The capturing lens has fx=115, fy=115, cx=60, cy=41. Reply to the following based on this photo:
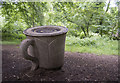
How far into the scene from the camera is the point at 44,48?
197cm

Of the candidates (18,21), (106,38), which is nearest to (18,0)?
(18,21)

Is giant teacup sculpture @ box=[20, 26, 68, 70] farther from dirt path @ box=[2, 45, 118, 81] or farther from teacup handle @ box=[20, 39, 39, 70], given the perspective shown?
dirt path @ box=[2, 45, 118, 81]

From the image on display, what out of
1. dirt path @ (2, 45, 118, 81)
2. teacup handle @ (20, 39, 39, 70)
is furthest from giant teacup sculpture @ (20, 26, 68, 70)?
dirt path @ (2, 45, 118, 81)

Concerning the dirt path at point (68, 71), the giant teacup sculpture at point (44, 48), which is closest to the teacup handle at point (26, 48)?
the giant teacup sculpture at point (44, 48)

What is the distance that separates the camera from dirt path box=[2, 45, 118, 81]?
1972 mm

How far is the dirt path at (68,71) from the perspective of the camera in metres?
1.97

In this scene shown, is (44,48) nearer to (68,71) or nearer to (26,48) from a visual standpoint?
(26,48)

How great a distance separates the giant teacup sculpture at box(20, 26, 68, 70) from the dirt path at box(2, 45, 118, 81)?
0.51 feet

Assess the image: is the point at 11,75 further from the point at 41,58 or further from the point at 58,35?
the point at 58,35

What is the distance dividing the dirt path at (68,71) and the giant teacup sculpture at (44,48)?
6.2 inches

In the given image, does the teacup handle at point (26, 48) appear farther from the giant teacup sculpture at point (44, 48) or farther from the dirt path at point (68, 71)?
the dirt path at point (68, 71)

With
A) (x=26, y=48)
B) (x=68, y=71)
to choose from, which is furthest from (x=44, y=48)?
(x=68, y=71)

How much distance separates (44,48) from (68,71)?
2.19ft

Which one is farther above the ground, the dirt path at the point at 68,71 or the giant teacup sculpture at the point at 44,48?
the giant teacup sculpture at the point at 44,48
